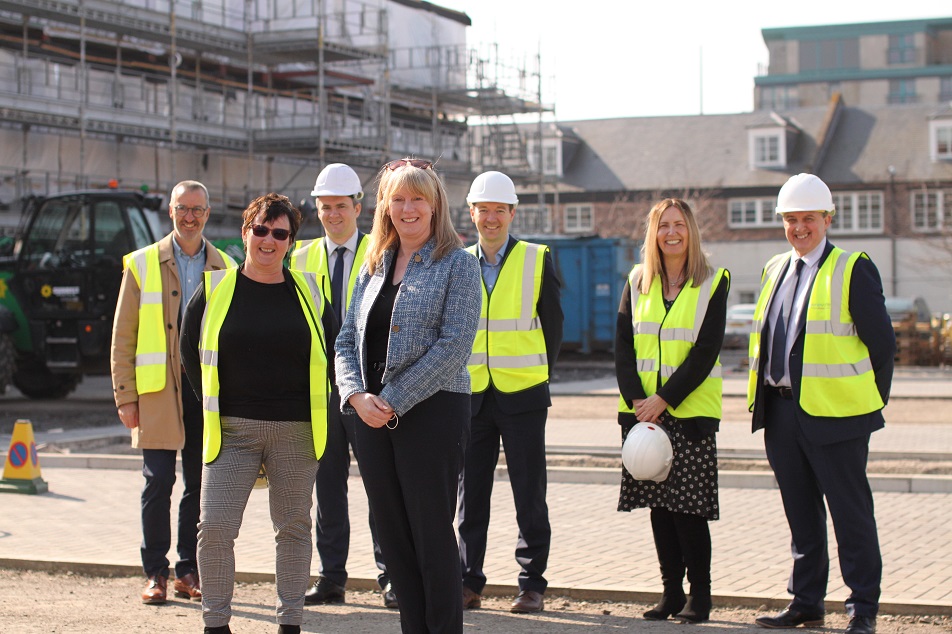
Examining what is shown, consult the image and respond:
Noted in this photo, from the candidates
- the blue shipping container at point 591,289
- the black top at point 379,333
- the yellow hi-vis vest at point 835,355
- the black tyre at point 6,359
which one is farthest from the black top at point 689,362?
the blue shipping container at point 591,289

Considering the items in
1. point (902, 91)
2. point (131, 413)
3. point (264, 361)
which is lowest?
point (131, 413)

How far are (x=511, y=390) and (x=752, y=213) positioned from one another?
166 feet

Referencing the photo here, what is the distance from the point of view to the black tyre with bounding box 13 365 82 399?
2044 cm

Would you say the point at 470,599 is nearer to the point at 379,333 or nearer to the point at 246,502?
the point at 246,502

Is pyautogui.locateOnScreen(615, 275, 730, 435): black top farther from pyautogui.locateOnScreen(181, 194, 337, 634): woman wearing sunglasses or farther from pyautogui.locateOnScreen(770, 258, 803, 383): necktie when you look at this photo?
pyautogui.locateOnScreen(181, 194, 337, 634): woman wearing sunglasses

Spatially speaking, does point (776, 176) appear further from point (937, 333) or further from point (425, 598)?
point (425, 598)

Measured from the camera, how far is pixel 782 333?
6.41m

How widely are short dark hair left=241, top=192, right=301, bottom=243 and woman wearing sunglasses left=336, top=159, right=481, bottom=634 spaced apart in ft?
2.99

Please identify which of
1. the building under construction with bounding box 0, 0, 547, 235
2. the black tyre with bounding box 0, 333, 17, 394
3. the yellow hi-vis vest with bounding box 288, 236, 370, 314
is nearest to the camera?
the yellow hi-vis vest with bounding box 288, 236, 370, 314

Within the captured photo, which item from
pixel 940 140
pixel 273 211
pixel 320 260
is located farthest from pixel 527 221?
pixel 273 211

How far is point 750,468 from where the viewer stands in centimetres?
1204

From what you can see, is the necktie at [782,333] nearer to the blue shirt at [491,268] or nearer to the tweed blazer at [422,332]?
the blue shirt at [491,268]

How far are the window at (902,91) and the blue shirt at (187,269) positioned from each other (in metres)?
94.6

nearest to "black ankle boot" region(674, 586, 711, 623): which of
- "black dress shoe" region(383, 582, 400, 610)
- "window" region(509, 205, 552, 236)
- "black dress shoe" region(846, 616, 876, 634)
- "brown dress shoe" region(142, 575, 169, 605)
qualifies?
"black dress shoe" region(846, 616, 876, 634)
